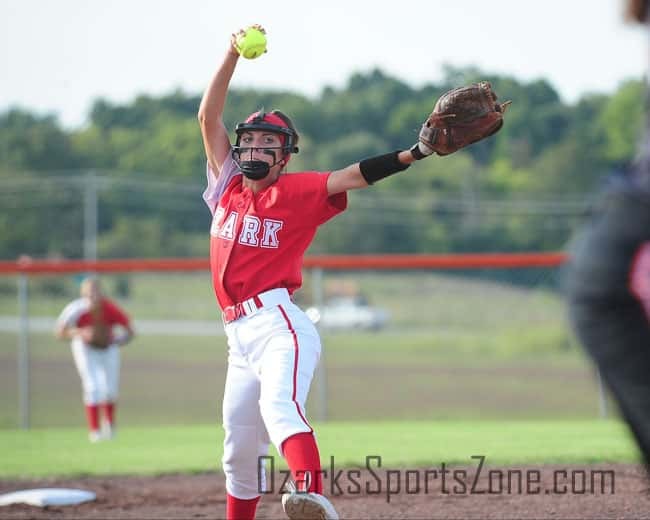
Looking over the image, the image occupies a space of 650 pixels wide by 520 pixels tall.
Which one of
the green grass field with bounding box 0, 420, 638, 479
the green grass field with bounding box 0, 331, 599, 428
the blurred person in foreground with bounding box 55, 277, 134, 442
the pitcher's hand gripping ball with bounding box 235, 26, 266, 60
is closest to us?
the pitcher's hand gripping ball with bounding box 235, 26, 266, 60

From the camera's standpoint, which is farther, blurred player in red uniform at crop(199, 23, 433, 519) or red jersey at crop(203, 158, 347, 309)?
red jersey at crop(203, 158, 347, 309)

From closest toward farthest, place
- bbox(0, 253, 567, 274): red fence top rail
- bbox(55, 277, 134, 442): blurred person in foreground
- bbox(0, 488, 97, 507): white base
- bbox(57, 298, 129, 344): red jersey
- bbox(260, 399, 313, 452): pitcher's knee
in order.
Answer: bbox(260, 399, 313, 452): pitcher's knee
bbox(0, 488, 97, 507): white base
bbox(55, 277, 134, 442): blurred person in foreground
bbox(57, 298, 129, 344): red jersey
bbox(0, 253, 567, 274): red fence top rail

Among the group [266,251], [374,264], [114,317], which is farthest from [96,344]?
[266,251]

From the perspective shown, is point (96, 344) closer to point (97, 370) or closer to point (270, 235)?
point (97, 370)

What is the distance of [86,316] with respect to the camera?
11.1m

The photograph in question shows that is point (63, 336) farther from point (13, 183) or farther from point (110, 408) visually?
point (13, 183)

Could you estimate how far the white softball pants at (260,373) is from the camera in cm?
425

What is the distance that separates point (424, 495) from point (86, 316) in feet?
18.9

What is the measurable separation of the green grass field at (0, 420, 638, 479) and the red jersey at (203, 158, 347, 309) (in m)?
3.42

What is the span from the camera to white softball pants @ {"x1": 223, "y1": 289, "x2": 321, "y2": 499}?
4.25m

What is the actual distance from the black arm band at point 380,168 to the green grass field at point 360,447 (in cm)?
379

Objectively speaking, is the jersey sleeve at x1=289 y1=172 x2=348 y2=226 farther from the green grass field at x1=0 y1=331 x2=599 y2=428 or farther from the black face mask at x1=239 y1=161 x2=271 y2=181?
the green grass field at x1=0 y1=331 x2=599 y2=428

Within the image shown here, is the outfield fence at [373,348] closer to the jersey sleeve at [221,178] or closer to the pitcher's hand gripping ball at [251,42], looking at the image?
the jersey sleeve at [221,178]

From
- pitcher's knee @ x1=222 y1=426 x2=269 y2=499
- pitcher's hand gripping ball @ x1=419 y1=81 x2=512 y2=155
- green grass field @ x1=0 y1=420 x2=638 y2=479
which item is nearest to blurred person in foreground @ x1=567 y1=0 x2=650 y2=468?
pitcher's hand gripping ball @ x1=419 y1=81 x2=512 y2=155
